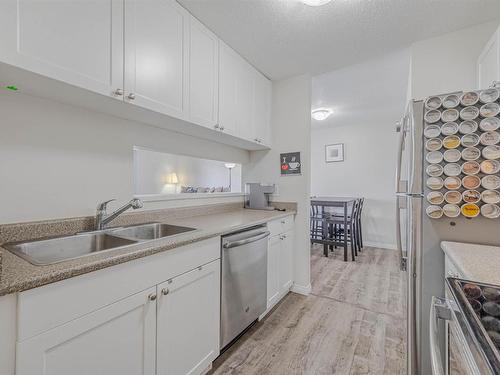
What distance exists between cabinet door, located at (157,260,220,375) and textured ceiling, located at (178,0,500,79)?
1.74 meters

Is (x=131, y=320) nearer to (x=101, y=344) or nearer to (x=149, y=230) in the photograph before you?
(x=101, y=344)

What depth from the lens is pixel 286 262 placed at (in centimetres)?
236

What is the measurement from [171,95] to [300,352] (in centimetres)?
196

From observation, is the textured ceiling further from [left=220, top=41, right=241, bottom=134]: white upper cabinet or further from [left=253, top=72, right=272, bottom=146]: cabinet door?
[left=253, top=72, right=272, bottom=146]: cabinet door

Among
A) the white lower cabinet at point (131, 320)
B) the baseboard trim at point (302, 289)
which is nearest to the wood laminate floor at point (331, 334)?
the baseboard trim at point (302, 289)

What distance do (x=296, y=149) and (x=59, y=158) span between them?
2.04 m

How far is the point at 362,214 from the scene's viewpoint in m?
4.54

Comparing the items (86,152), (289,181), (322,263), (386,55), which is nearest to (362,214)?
(322,263)

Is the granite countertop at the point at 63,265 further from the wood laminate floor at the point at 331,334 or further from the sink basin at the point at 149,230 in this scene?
the wood laminate floor at the point at 331,334

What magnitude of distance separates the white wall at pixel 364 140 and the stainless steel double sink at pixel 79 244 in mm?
2519

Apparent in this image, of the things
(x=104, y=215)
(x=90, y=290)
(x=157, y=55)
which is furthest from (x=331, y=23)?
(x=90, y=290)

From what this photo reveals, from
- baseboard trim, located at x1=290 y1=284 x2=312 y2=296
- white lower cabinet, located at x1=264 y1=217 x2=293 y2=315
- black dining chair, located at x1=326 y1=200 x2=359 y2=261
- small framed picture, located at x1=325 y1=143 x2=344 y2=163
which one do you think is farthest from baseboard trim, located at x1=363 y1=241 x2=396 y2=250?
white lower cabinet, located at x1=264 y1=217 x2=293 y2=315

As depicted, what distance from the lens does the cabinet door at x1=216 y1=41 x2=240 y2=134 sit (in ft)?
6.42

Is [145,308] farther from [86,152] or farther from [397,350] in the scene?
[397,350]
